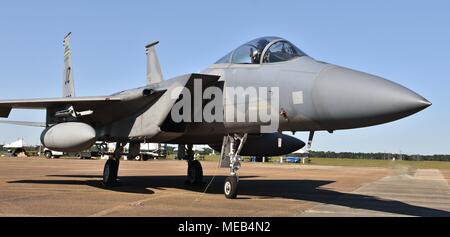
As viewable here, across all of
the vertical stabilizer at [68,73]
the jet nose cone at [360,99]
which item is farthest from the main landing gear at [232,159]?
the vertical stabilizer at [68,73]

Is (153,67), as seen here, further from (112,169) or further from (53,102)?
(53,102)

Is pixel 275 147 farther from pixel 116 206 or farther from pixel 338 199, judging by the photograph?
pixel 116 206

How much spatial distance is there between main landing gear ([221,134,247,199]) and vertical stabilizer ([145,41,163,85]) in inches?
285

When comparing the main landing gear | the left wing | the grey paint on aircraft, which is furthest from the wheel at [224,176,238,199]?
the left wing

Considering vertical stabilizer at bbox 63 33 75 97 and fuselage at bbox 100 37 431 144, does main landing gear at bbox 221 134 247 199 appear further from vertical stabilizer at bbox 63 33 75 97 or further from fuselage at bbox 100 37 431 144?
vertical stabilizer at bbox 63 33 75 97

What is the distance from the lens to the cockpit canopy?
26.7 ft

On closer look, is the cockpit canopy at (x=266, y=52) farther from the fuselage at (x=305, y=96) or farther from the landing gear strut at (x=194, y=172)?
the landing gear strut at (x=194, y=172)

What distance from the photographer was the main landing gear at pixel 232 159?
897 centimetres

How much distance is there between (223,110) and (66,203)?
3.44m

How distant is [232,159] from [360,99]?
11.6 ft

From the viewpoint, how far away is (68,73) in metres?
16.7
